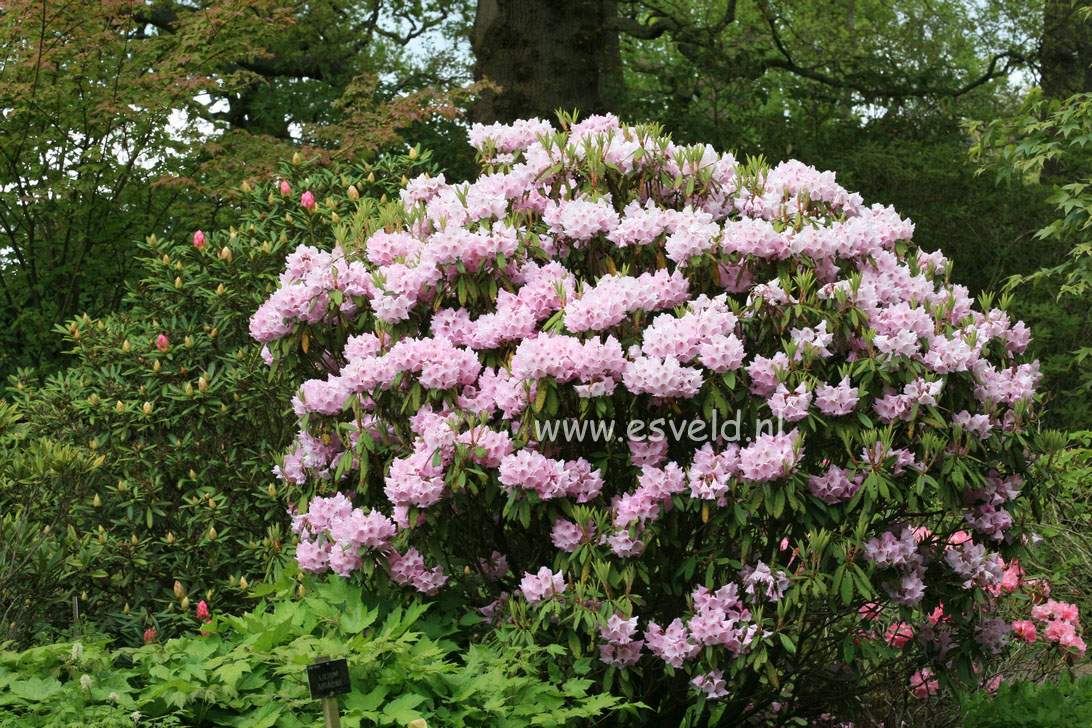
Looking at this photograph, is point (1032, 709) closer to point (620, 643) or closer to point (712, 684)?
point (712, 684)

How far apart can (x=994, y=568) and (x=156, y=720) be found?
2951 mm

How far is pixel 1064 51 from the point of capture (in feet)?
44.5

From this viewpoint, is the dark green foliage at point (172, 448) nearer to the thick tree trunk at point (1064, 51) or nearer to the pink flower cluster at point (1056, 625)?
the pink flower cluster at point (1056, 625)

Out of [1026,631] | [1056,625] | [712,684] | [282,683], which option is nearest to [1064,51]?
[1056,625]

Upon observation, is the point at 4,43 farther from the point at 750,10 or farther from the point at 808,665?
the point at 750,10

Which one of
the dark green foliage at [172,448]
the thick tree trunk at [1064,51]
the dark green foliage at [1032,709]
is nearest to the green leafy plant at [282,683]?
the dark green foliage at [172,448]

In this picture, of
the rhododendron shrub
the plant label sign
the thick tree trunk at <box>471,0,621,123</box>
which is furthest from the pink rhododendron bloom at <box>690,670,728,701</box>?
the thick tree trunk at <box>471,0,621,123</box>

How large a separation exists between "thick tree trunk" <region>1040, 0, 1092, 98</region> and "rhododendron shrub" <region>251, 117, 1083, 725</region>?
1021 centimetres

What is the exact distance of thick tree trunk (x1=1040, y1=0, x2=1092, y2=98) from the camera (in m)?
13.2

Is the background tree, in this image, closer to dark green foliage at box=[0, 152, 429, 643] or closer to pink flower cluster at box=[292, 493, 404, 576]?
dark green foliage at box=[0, 152, 429, 643]

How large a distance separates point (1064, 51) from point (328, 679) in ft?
43.5

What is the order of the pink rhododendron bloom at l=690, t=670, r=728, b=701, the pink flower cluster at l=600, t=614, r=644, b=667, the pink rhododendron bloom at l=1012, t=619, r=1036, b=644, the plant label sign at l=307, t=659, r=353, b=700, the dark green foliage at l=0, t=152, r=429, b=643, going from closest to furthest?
the plant label sign at l=307, t=659, r=353, b=700, the pink flower cluster at l=600, t=614, r=644, b=667, the pink rhododendron bloom at l=690, t=670, r=728, b=701, the pink rhododendron bloom at l=1012, t=619, r=1036, b=644, the dark green foliage at l=0, t=152, r=429, b=643

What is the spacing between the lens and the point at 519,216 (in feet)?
14.2

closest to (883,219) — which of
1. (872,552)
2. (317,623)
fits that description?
(872,552)
